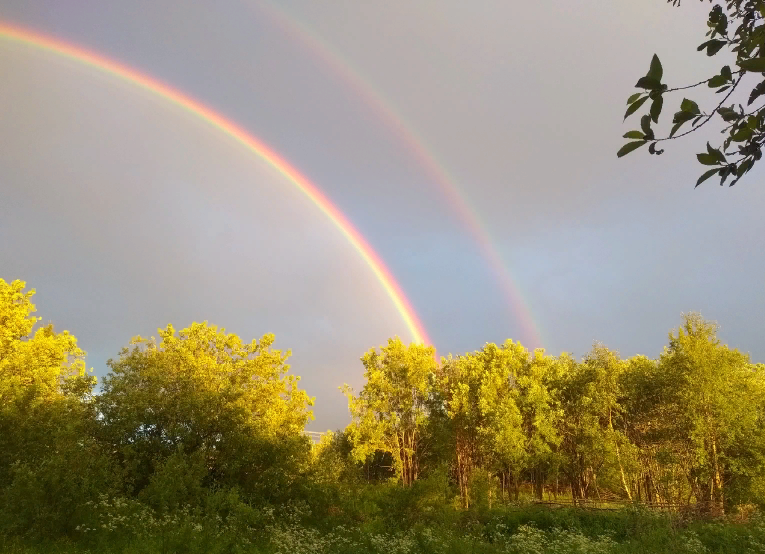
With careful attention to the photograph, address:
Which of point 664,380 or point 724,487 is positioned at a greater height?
point 664,380

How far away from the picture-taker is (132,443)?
19234mm

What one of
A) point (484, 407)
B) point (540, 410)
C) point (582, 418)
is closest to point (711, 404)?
point (582, 418)

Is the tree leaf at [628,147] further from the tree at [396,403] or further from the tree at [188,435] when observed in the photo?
the tree at [396,403]

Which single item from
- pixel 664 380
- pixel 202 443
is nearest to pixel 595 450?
pixel 664 380

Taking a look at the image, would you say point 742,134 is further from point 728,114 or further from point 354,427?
point 354,427

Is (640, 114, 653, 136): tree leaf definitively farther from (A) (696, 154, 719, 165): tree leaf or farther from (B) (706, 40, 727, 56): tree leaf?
(B) (706, 40, 727, 56): tree leaf

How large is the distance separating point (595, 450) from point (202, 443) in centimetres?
2968

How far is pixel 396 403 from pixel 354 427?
4.53m

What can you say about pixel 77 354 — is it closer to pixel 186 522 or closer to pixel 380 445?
pixel 186 522

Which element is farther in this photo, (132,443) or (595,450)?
(595,450)

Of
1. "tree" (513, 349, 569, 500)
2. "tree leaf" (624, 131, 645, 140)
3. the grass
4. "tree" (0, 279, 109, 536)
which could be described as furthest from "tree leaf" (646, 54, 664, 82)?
"tree" (513, 349, 569, 500)

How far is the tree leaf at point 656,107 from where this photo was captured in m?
1.95

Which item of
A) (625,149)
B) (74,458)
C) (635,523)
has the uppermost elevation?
(625,149)

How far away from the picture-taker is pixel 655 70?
71.3 inches
